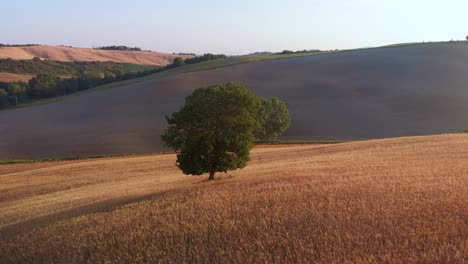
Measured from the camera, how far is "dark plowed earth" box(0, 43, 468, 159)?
180 feet

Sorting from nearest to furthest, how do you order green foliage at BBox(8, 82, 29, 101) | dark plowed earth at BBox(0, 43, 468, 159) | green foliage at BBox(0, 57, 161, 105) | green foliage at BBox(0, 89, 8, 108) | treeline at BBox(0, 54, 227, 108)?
1. dark plowed earth at BBox(0, 43, 468, 159)
2. green foliage at BBox(0, 89, 8, 108)
3. green foliage at BBox(8, 82, 29, 101)
4. treeline at BBox(0, 54, 227, 108)
5. green foliage at BBox(0, 57, 161, 105)

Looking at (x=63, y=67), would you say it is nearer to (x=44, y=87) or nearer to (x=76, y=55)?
(x=76, y=55)

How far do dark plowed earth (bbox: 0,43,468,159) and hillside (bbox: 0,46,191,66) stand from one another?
81789 millimetres

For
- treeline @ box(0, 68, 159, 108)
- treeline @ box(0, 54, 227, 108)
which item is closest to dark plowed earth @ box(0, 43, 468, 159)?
treeline @ box(0, 68, 159, 108)

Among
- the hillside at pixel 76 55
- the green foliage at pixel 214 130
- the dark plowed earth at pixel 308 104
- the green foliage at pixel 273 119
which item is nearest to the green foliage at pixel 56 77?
the hillside at pixel 76 55

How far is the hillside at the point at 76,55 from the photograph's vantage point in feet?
529

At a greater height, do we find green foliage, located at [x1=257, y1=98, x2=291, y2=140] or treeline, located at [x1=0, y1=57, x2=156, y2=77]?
treeline, located at [x1=0, y1=57, x2=156, y2=77]

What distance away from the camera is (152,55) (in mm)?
197875

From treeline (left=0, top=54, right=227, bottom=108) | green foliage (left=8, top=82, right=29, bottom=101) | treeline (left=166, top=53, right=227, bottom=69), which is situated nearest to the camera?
green foliage (left=8, top=82, right=29, bottom=101)

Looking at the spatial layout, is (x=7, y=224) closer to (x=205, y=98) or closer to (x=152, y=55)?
(x=205, y=98)

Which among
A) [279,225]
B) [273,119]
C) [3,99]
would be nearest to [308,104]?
[273,119]

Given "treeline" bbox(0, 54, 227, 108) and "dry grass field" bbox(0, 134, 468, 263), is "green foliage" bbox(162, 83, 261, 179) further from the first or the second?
"treeline" bbox(0, 54, 227, 108)

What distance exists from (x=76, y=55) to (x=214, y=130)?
16636 cm

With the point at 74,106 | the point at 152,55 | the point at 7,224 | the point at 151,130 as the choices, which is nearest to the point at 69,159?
the point at 151,130
